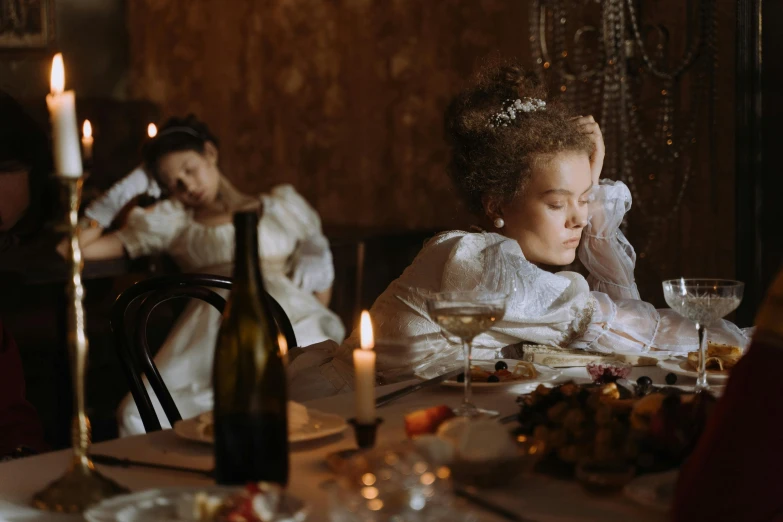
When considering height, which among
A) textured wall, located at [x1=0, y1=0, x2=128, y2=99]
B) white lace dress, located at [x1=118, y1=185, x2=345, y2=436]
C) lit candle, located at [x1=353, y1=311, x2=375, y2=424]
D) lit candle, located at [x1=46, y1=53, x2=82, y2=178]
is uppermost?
textured wall, located at [x1=0, y1=0, x2=128, y2=99]

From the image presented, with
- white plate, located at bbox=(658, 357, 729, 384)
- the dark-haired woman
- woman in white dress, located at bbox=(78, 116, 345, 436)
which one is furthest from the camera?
woman in white dress, located at bbox=(78, 116, 345, 436)

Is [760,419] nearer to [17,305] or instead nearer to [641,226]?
[641,226]

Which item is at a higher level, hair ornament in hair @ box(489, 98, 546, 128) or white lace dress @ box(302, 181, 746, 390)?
hair ornament in hair @ box(489, 98, 546, 128)

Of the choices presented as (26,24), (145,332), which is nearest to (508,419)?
(145,332)

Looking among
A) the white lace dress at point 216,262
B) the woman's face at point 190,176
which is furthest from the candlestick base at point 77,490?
the woman's face at point 190,176

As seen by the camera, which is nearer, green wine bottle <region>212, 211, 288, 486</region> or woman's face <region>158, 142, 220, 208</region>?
green wine bottle <region>212, 211, 288, 486</region>

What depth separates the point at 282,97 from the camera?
5.73 metres

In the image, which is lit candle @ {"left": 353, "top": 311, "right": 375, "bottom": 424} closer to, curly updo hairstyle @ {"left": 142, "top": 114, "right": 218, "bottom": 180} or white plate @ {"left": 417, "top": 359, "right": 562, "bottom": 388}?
white plate @ {"left": 417, "top": 359, "right": 562, "bottom": 388}

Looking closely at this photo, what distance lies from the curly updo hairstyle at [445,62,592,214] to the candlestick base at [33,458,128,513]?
1208 mm

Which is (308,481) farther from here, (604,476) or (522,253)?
(522,253)

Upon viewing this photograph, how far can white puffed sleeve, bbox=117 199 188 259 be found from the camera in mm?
4230

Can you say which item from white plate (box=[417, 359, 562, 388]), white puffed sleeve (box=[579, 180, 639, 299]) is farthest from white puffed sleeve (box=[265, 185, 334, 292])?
white plate (box=[417, 359, 562, 388])

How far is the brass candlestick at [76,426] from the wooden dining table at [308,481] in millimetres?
17

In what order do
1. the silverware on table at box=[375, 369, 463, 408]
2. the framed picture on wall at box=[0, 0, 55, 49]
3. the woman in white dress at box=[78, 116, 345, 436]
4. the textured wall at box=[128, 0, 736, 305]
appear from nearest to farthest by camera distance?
the silverware on table at box=[375, 369, 463, 408]
the textured wall at box=[128, 0, 736, 305]
the woman in white dress at box=[78, 116, 345, 436]
the framed picture on wall at box=[0, 0, 55, 49]
